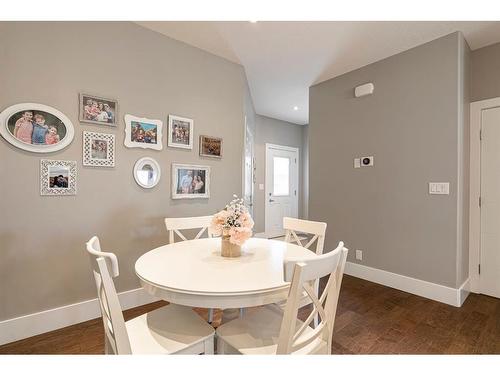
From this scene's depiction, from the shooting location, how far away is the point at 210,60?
106 inches

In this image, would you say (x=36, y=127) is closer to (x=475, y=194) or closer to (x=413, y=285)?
(x=413, y=285)

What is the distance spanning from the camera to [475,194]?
2539 mm

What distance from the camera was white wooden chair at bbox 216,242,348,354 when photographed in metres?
0.87

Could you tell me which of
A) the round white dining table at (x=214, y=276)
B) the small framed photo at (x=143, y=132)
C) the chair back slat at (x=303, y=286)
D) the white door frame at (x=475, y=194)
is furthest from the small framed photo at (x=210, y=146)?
the white door frame at (x=475, y=194)

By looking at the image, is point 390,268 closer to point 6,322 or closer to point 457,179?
point 457,179

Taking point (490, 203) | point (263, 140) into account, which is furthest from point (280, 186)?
point (490, 203)

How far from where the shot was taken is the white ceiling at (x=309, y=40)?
7.35 feet

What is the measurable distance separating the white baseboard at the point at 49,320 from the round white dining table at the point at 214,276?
1047 mm

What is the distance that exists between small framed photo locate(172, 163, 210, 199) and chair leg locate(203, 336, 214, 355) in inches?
60.9

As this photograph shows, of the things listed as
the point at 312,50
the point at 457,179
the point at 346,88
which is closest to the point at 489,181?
the point at 457,179

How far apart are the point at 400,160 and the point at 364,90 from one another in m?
0.96

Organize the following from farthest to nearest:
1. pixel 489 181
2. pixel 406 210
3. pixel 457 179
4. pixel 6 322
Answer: pixel 406 210 → pixel 489 181 → pixel 457 179 → pixel 6 322

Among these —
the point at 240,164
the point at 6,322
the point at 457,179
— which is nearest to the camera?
the point at 6,322

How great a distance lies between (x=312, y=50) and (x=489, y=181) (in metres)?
2.28
